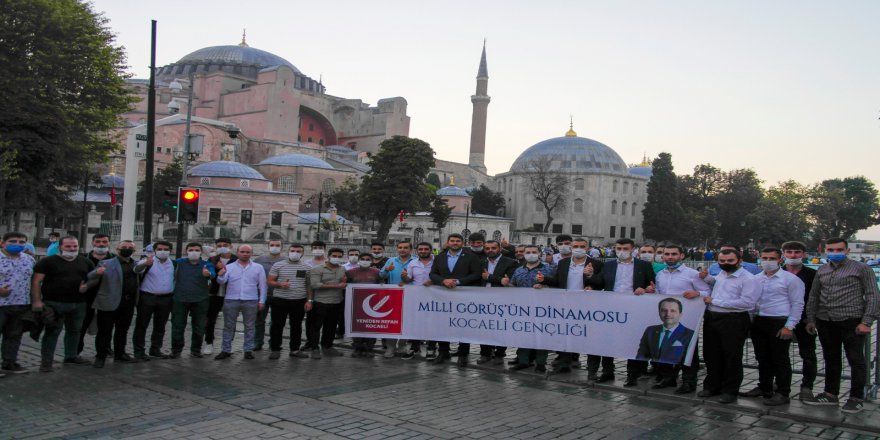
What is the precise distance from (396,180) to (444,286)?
43.9 metres

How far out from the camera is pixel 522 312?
31.0 feet

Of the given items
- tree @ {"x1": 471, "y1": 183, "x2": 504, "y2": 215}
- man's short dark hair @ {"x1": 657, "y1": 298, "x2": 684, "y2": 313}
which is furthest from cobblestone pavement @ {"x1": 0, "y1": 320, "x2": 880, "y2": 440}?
tree @ {"x1": 471, "y1": 183, "x2": 504, "y2": 215}

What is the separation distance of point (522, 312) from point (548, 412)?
7.55 ft

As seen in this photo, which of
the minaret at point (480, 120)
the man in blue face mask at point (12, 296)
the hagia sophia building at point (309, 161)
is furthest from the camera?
the minaret at point (480, 120)

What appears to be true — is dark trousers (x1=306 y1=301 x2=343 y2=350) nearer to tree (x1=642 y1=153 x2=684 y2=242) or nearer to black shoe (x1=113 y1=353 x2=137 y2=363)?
black shoe (x1=113 y1=353 x2=137 y2=363)

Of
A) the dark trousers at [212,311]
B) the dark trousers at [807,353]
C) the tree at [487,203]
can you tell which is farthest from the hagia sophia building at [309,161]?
the dark trousers at [807,353]

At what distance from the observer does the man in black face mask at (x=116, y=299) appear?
30.3 ft

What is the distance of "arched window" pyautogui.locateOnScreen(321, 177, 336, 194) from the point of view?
234 feet

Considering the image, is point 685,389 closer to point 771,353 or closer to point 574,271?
point 771,353

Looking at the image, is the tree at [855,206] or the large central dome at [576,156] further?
the tree at [855,206]

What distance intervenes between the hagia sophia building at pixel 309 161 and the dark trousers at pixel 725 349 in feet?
140

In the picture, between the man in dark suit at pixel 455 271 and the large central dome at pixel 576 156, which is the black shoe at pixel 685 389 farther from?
the large central dome at pixel 576 156

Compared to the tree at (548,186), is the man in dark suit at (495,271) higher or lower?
lower

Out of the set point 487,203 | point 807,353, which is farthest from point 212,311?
point 487,203
